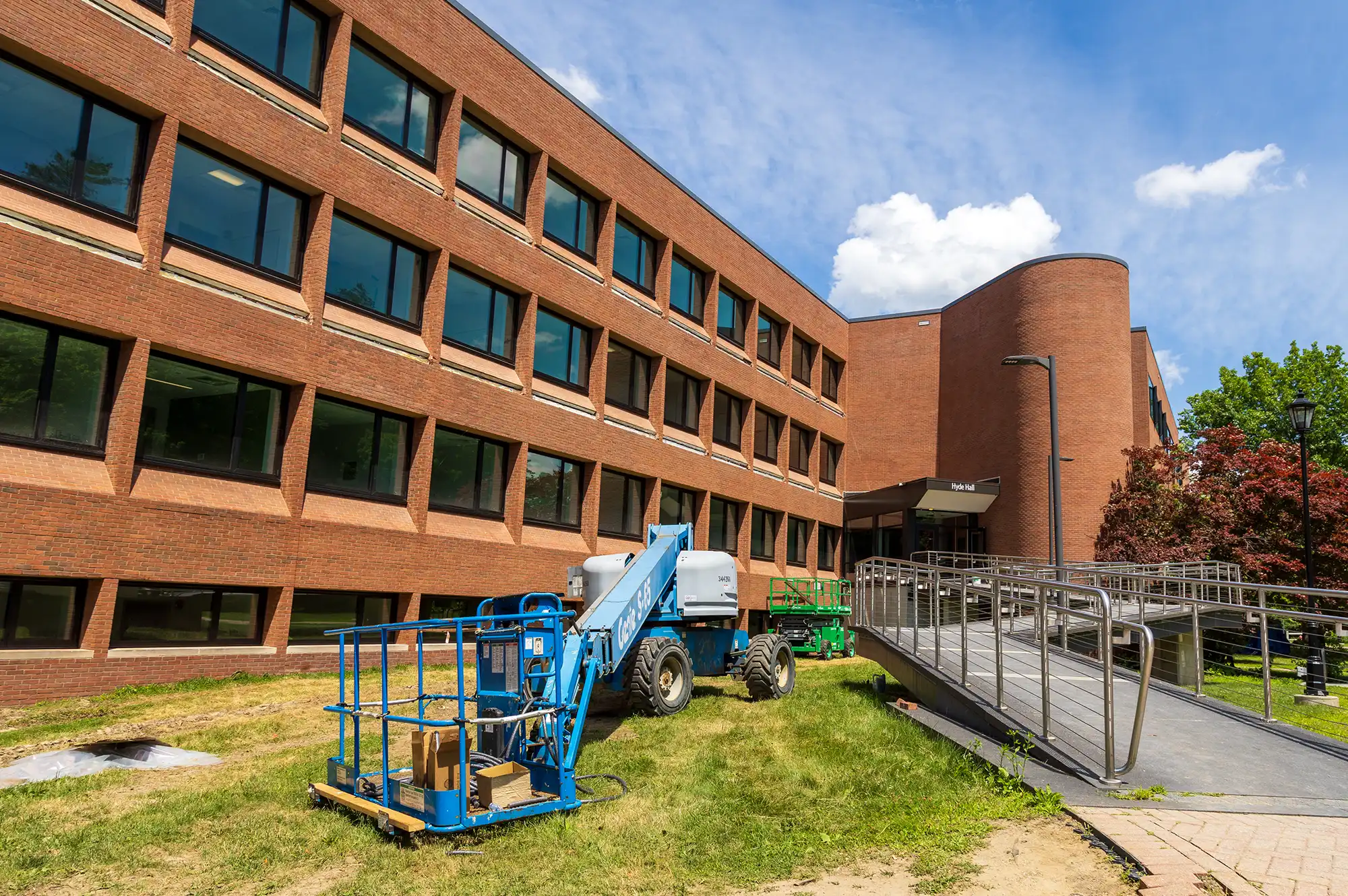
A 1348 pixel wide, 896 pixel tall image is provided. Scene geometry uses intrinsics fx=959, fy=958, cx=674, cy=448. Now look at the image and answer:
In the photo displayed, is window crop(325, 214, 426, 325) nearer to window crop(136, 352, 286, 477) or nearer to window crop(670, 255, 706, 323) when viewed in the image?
window crop(136, 352, 286, 477)

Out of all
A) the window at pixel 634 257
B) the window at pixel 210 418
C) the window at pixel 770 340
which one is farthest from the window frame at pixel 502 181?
the window at pixel 770 340

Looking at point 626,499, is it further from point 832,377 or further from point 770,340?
point 832,377

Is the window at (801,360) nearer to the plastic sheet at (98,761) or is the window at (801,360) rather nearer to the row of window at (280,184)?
the row of window at (280,184)

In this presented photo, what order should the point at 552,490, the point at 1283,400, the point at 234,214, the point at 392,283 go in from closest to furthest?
the point at 234,214 < the point at 392,283 < the point at 552,490 < the point at 1283,400

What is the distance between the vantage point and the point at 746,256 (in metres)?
34.9

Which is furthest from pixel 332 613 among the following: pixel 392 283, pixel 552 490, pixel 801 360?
pixel 801 360

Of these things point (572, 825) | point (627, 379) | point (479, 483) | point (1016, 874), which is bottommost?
point (572, 825)

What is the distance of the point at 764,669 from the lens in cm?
1466

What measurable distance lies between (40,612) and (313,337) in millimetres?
6517

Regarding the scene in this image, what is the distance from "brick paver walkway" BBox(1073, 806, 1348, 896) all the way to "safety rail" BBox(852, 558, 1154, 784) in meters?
1.00

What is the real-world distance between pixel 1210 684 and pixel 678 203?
21076 mm

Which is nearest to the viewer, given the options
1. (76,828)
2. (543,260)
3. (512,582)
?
(76,828)

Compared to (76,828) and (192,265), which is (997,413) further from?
(76,828)

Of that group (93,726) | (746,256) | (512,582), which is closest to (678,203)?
(746,256)
